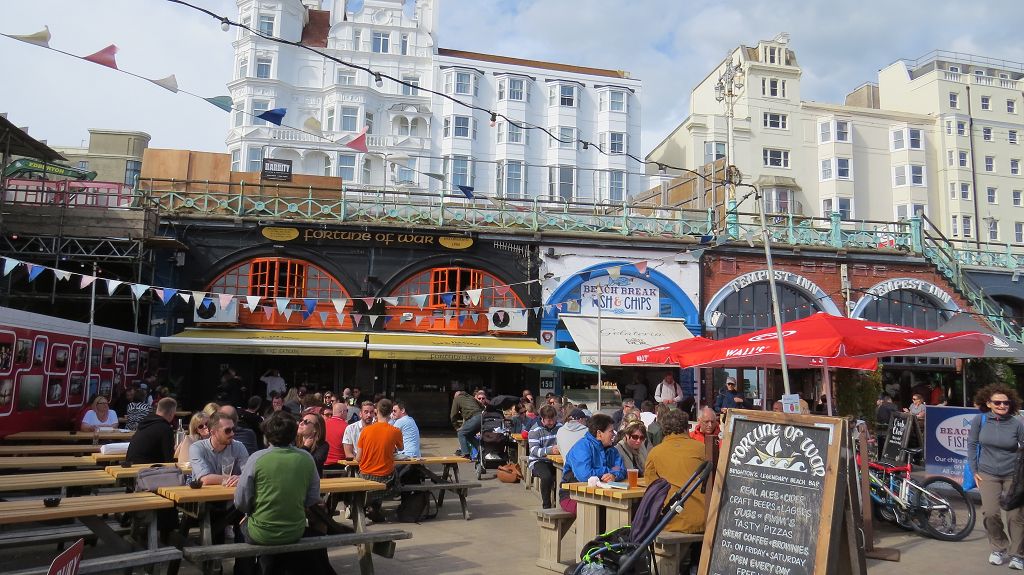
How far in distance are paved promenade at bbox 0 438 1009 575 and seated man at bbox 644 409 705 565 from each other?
1415 mm

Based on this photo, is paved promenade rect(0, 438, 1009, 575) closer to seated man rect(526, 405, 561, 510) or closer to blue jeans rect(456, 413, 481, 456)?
seated man rect(526, 405, 561, 510)

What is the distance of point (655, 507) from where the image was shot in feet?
18.1

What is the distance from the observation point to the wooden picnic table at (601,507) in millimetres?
6273

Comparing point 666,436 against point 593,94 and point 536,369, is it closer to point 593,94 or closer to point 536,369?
point 536,369

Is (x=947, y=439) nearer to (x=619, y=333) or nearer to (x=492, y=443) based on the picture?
(x=492, y=443)

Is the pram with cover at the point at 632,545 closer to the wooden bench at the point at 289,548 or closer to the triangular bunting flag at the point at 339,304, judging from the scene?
the wooden bench at the point at 289,548

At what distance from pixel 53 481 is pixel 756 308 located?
18.0 meters

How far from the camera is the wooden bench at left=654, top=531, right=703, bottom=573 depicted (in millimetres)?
5704

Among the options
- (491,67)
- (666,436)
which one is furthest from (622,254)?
(491,67)

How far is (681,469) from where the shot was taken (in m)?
5.95

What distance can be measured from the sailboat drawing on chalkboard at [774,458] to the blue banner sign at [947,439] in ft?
22.3

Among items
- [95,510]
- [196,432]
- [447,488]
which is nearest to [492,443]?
[447,488]

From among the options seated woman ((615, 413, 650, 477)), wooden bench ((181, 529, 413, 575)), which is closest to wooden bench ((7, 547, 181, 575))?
wooden bench ((181, 529, 413, 575))

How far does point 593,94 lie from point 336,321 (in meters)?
31.2
